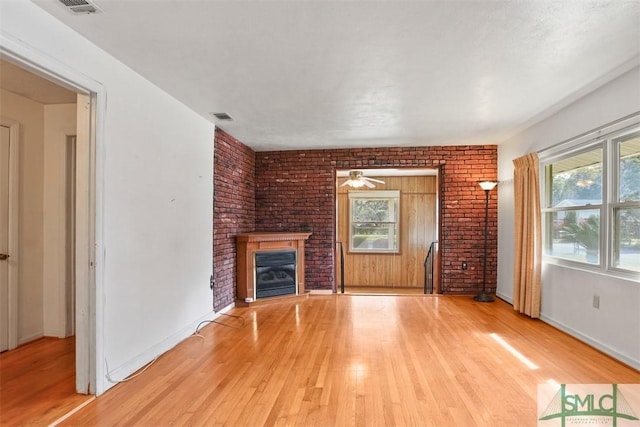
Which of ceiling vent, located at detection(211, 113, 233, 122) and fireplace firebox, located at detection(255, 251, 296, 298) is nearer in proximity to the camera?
ceiling vent, located at detection(211, 113, 233, 122)

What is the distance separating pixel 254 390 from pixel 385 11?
2640mm

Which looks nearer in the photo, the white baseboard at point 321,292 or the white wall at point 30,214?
the white wall at point 30,214

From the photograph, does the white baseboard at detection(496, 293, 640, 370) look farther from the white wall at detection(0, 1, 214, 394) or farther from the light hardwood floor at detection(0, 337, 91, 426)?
the light hardwood floor at detection(0, 337, 91, 426)

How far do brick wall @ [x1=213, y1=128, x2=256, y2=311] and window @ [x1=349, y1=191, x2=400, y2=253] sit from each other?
3420 millimetres

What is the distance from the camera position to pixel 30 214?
3.24m

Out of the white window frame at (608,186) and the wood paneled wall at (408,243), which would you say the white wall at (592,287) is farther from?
the wood paneled wall at (408,243)

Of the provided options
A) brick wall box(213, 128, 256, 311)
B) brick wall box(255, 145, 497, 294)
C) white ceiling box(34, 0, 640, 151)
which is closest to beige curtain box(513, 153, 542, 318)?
white ceiling box(34, 0, 640, 151)

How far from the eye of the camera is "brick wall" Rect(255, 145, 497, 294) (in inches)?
211

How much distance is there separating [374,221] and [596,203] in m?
5.12

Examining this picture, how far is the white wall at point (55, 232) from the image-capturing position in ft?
10.9

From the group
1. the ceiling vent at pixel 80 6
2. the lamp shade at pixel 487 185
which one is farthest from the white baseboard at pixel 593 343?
the ceiling vent at pixel 80 6

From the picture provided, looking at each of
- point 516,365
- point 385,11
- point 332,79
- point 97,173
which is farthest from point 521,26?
point 97,173

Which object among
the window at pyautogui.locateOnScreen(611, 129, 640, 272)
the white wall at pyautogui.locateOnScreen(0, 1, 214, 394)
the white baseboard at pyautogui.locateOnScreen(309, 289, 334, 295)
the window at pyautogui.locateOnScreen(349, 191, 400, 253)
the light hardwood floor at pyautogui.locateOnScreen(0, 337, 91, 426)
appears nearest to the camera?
the light hardwood floor at pyautogui.locateOnScreen(0, 337, 91, 426)

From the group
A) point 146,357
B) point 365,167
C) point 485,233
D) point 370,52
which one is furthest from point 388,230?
point 146,357
